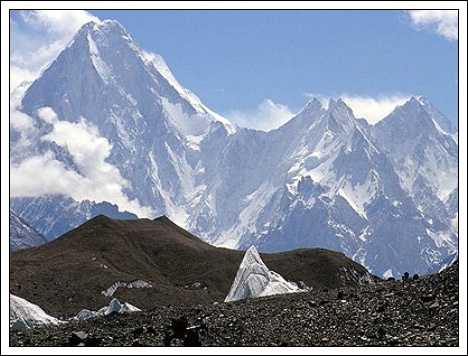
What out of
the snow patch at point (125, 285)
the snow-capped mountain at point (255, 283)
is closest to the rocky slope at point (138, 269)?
the snow patch at point (125, 285)

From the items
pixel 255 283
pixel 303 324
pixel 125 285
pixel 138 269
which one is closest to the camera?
pixel 303 324

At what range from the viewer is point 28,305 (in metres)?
46.6

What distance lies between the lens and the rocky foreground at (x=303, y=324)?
26891 mm

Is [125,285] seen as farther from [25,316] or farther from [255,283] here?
[25,316]

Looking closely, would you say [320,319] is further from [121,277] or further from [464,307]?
[121,277]

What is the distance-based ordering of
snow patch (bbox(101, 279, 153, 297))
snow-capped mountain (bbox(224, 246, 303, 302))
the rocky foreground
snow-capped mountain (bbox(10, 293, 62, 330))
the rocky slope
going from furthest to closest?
snow patch (bbox(101, 279, 153, 297))
the rocky slope
snow-capped mountain (bbox(224, 246, 303, 302))
snow-capped mountain (bbox(10, 293, 62, 330))
the rocky foreground

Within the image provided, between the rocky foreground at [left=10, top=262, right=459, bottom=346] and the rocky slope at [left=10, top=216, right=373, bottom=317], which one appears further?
the rocky slope at [left=10, top=216, right=373, bottom=317]

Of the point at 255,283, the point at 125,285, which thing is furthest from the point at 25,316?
the point at 125,285

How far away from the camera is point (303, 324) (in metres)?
29.4

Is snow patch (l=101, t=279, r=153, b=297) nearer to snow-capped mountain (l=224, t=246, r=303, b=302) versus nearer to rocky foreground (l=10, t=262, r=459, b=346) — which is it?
snow-capped mountain (l=224, t=246, r=303, b=302)

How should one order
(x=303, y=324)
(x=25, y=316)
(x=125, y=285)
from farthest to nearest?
(x=125, y=285), (x=25, y=316), (x=303, y=324)

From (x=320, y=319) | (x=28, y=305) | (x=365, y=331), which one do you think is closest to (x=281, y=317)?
(x=320, y=319)

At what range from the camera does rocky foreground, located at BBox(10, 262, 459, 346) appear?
26891mm

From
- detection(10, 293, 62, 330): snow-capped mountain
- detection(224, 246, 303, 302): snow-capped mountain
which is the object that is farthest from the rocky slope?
detection(10, 293, 62, 330): snow-capped mountain
